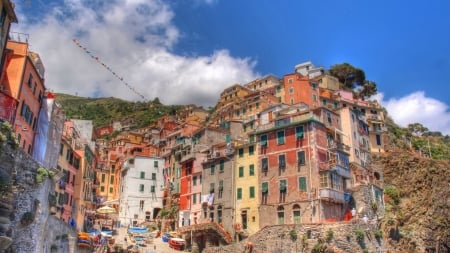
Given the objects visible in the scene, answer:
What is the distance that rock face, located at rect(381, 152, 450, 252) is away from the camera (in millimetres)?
49456

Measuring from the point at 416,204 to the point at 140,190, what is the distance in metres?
45.2

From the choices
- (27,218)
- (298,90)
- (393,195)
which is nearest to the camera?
(27,218)

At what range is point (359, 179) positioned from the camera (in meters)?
54.1

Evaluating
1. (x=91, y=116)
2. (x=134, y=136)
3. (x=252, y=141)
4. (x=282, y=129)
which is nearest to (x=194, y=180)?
(x=252, y=141)

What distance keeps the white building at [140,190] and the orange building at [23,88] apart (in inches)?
1545

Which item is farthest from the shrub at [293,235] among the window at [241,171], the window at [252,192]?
the window at [241,171]

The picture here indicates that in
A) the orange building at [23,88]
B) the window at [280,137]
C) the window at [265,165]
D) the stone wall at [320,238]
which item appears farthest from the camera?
the window at [265,165]

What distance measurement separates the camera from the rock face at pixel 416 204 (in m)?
49.5

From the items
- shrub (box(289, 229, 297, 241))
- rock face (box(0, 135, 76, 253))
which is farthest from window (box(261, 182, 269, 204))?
rock face (box(0, 135, 76, 253))

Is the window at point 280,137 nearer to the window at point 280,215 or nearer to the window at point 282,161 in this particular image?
the window at point 282,161

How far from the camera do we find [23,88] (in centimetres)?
3422

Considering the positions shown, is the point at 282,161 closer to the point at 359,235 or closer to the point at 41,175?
the point at 359,235

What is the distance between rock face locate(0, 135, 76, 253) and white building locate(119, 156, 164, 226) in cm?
4413

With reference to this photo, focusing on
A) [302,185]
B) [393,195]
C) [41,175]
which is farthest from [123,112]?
[41,175]
